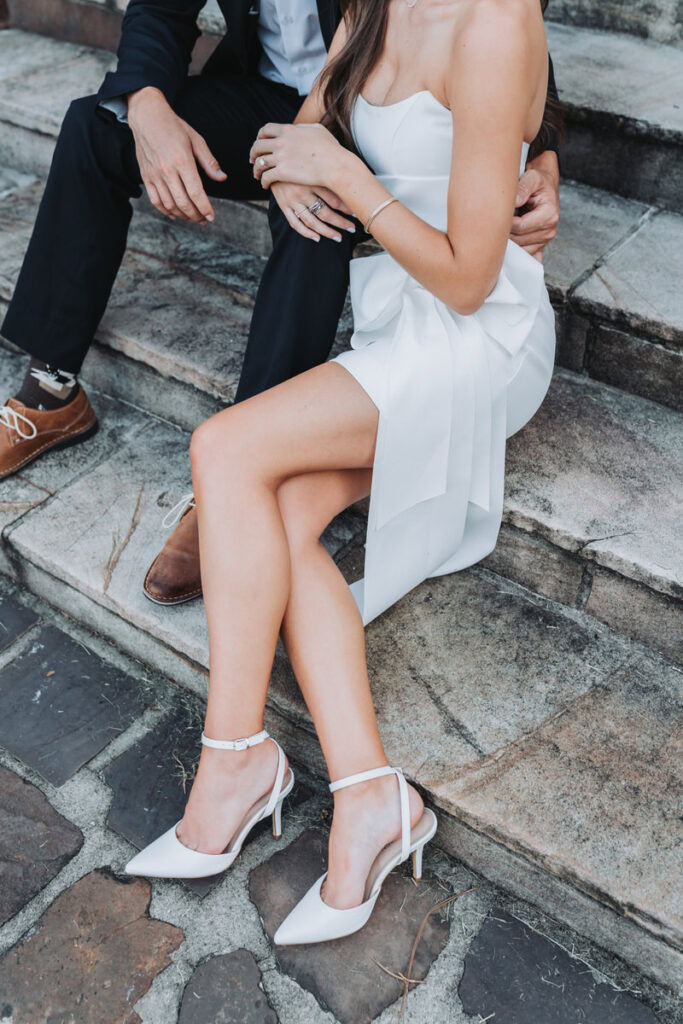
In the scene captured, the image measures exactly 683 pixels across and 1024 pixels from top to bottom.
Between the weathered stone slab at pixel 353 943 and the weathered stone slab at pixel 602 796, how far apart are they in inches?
7.4

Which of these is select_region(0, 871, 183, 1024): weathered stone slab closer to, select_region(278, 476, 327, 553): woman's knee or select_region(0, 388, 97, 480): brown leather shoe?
select_region(278, 476, 327, 553): woman's knee

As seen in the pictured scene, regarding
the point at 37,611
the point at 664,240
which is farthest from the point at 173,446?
the point at 664,240

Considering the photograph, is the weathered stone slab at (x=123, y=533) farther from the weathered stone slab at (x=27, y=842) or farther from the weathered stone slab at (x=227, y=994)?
the weathered stone slab at (x=227, y=994)

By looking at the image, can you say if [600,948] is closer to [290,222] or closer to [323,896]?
[323,896]

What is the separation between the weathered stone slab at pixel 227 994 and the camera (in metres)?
1.41

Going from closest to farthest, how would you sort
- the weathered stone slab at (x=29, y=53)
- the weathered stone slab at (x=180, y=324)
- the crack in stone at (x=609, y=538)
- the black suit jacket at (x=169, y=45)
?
the crack in stone at (x=609, y=538), the black suit jacket at (x=169, y=45), the weathered stone slab at (x=180, y=324), the weathered stone slab at (x=29, y=53)

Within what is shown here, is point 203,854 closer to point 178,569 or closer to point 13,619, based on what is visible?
point 178,569

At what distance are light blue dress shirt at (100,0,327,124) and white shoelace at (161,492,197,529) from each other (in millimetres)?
874

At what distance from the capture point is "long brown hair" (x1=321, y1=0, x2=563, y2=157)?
5.04ft

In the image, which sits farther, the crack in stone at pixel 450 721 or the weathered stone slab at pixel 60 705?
the weathered stone slab at pixel 60 705

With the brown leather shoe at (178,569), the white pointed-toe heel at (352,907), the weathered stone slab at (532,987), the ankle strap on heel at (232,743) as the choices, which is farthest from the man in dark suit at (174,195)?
the weathered stone slab at (532,987)

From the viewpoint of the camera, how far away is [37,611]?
209 cm

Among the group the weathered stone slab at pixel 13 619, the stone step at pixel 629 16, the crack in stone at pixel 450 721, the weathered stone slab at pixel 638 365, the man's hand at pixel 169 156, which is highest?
the stone step at pixel 629 16

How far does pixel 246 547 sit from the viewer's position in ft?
4.88
